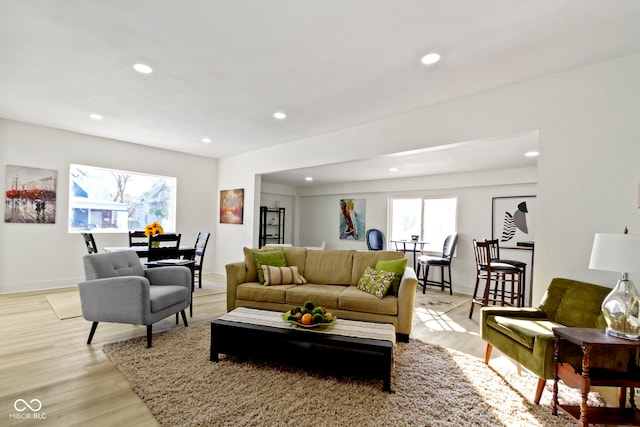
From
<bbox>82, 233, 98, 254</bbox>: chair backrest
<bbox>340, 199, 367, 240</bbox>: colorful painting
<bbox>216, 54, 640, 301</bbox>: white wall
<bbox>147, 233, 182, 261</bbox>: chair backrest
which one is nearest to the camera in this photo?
<bbox>216, 54, 640, 301</bbox>: white wall

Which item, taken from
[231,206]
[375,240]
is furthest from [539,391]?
[231,206]

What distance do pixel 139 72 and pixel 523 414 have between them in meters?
4.19

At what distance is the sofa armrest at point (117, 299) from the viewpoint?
2908mm

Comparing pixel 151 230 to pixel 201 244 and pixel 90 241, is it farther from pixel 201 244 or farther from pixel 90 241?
pixel 201 244

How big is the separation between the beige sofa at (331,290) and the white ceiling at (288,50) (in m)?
1.87

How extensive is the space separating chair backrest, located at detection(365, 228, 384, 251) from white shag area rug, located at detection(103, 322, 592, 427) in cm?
A: 459

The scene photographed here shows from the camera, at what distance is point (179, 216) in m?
6.56

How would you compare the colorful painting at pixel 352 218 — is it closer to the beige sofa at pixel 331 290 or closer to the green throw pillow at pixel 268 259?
the beige sofa at pixel 331 290

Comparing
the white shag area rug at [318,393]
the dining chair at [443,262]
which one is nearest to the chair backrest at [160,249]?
the white shag area rug at [318,393]

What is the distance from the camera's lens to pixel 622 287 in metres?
1.97

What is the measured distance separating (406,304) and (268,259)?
5.94ft

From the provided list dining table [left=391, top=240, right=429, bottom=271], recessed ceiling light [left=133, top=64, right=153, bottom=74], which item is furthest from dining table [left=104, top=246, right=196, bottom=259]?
dining table [left=391, top=240, right=429, bottom=271]

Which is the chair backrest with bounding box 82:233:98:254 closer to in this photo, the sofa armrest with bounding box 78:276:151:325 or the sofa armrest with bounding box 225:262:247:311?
the sofa armrest with bounding box 78:276:151:325

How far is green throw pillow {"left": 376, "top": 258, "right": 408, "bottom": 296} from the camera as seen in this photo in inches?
137
